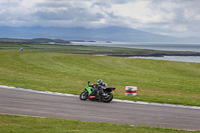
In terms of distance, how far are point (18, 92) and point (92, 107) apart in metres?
7.22

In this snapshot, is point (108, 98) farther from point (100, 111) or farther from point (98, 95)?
point (100, 111)

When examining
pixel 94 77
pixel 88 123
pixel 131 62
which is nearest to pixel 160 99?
pixel 88 123

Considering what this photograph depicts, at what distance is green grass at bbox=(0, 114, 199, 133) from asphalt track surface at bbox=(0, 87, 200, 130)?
102 centimetres

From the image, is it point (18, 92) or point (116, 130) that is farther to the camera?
point (18, 92)

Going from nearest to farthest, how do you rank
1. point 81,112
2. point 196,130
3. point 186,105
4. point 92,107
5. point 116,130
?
1. point 116,130
2. point 196,130
3. point 81,112
4. point 92,107
5. point 186,105

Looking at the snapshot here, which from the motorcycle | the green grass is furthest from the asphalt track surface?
the green grass

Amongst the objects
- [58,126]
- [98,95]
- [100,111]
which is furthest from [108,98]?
[58,126]

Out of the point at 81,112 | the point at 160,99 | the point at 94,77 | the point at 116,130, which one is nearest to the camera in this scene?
the point at 116,130

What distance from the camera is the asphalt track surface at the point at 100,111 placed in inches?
581

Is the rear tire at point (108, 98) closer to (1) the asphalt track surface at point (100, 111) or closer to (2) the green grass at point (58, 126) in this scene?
(1) the asphalt track surface at point (100, 111)

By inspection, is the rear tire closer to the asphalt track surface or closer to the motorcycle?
the motorcycle

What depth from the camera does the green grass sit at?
37.1 feet

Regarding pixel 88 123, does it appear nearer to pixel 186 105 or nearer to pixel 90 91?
pixel 90 91

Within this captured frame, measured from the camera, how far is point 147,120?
49.2 ft
